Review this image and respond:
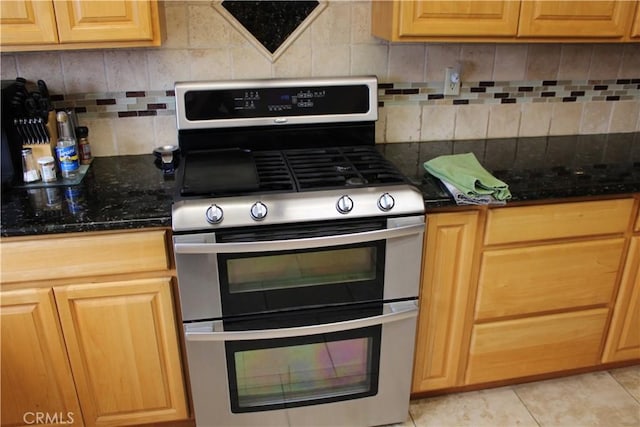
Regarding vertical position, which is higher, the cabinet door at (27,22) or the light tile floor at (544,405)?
the cabinet door at (27,22)

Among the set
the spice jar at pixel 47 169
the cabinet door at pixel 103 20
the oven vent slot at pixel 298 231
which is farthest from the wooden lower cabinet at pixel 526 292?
the spice jar at pixel 47 169

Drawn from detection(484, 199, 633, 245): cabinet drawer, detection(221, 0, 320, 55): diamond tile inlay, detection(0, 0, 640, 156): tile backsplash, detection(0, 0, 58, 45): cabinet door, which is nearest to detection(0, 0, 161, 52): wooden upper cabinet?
detection(0, 0, 58, 45): cabinet door

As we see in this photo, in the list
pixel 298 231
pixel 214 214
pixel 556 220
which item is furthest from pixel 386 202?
pixel 556 220

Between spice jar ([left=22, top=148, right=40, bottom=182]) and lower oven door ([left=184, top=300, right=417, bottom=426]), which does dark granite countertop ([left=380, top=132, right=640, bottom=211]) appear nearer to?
lower oven door ([left=184, top=300, right=417, bottom=426])

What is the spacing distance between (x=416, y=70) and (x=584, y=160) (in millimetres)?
703

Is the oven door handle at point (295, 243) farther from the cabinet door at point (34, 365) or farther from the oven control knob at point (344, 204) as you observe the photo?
the cabinet door at point (34, 365)

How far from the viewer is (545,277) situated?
179 centimetres

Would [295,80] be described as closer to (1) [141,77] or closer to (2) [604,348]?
(1) [141,77]

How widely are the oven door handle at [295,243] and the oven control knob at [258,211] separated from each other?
0.23 ft

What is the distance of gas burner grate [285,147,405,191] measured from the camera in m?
1.60

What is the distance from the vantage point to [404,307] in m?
1.65

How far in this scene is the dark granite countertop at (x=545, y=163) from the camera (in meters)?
1.67

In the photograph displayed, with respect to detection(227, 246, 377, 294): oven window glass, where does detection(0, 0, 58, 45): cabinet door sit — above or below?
above

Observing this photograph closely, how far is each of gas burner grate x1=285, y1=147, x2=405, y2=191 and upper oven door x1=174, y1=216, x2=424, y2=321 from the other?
15cm
